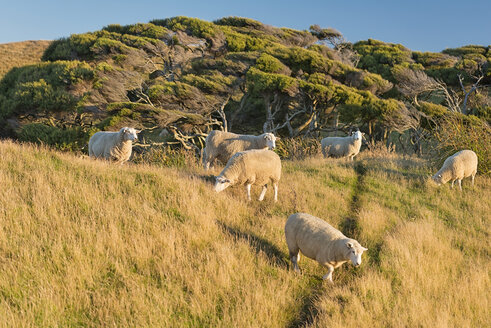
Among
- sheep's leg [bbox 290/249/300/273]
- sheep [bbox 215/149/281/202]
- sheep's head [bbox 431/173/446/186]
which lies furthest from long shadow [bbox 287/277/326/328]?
sheep's head [bbox 431/173/446/186]

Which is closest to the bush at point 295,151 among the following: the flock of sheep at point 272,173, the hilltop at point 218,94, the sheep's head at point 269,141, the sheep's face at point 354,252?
the flock of sheep at point 272,173

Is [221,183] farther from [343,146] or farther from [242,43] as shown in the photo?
[242,43]

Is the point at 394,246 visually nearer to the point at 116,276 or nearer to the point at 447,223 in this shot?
the point at 447,223

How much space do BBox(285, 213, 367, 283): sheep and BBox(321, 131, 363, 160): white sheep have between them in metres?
10.5

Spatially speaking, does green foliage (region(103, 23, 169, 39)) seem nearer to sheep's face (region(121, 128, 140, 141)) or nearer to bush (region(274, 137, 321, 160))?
bush (region(274, 137, 321, 160))

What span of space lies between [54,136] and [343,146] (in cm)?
1605

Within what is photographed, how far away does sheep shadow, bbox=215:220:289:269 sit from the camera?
4.76 metres

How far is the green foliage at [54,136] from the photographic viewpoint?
17703mm

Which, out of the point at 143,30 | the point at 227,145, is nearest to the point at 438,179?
the point at 227,145

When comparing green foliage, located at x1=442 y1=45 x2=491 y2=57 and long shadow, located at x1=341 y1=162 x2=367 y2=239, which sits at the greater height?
green foliage, located at x1=442 y1=45 x2=491 y2=57

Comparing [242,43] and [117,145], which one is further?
[242,43]

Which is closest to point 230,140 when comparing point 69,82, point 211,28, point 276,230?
point 276,230

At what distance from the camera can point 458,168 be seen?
28.9ft

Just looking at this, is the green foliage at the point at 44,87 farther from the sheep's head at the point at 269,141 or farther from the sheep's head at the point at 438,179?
the sheep's head at the point at 438,179
